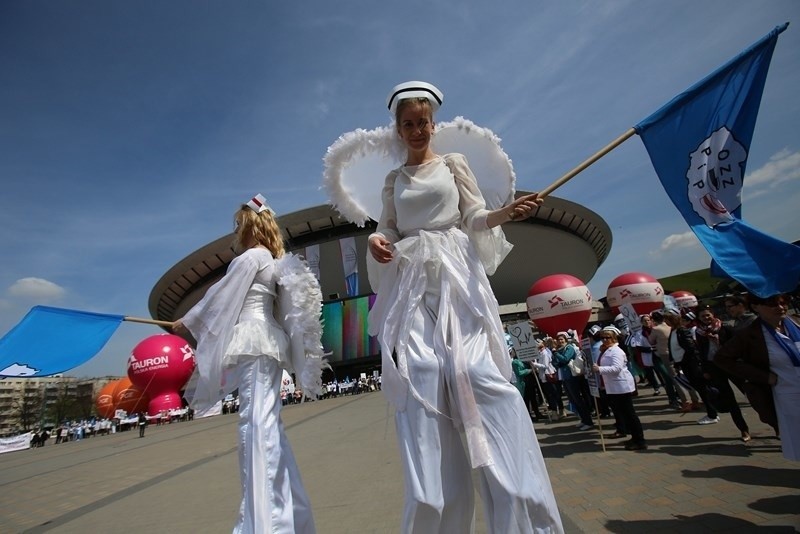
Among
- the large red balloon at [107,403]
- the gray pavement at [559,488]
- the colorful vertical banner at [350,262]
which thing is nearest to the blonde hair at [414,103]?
the gray pavement at [559,488]

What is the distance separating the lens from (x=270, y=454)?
234 centimetres

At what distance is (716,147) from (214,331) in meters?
3.51

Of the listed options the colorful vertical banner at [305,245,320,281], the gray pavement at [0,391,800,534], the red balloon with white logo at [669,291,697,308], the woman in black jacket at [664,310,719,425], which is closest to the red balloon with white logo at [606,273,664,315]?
the red balloon with white logo at [669,291,697,308]

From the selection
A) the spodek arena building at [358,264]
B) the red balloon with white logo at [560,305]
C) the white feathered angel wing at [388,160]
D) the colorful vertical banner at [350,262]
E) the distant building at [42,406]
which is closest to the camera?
the white feathered angel wing at [388,160]

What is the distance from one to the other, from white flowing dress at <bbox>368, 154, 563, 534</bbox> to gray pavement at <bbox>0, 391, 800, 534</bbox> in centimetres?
141

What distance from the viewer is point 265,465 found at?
90.9 inches

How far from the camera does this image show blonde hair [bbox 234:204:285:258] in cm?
301

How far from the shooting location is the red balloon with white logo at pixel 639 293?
1478cm

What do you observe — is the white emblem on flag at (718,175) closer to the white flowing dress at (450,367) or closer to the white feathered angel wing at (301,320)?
the white flowing dress at (450,367)

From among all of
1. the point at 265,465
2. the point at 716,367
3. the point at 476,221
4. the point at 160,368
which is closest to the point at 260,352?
the point at 265,465

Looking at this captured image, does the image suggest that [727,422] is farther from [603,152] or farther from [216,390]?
[216,390]

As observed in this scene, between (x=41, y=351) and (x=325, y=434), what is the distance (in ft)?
23.1

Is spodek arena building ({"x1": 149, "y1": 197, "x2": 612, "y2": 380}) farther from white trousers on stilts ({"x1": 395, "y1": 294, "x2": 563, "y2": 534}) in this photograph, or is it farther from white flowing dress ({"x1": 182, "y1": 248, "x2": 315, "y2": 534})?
white trousers on stilts ({"x1": 395, "y1": 294, "x2": 563, "y2": 534})

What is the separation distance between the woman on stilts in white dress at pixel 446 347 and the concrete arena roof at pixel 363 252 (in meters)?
37.8
